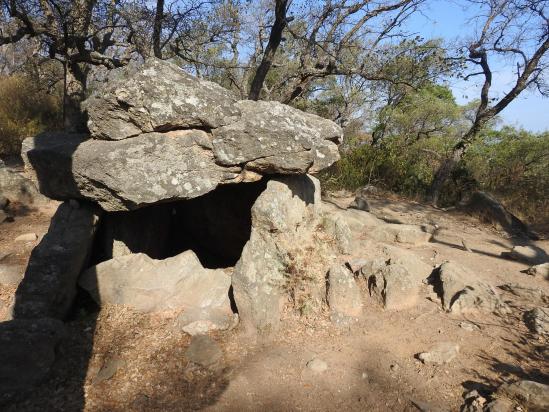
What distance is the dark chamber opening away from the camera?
5035mm

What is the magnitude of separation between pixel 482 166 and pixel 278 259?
11071mm

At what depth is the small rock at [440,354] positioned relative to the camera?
3729mm

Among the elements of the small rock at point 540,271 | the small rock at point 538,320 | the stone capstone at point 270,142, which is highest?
the stone capstone at point 270,142

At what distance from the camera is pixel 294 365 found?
3.76m

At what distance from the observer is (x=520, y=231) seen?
878cm

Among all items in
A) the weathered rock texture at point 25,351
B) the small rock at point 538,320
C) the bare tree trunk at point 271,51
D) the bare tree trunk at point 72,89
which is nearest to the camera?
the weathered rock texture at point 25,351

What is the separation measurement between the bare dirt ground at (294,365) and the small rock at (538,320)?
0.27ft

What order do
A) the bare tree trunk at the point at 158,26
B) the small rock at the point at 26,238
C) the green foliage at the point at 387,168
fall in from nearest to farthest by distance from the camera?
the small rock at the point at 26,238 → the bare tree trunk at the point at 158,26 → the green foliage at the point at 387,168

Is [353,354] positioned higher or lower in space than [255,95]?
lower

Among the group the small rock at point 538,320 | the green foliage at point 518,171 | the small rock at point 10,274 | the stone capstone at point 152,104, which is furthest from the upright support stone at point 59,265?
the green foliage at point 518,171

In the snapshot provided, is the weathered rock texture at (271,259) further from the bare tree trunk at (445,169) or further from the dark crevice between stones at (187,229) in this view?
the bare tree trunk at (445,169)

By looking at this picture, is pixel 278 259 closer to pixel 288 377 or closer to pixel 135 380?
pixel 288 377

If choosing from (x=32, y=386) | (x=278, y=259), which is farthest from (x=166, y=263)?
(x=32, y=386)

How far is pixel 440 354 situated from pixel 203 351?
7.42 feet
